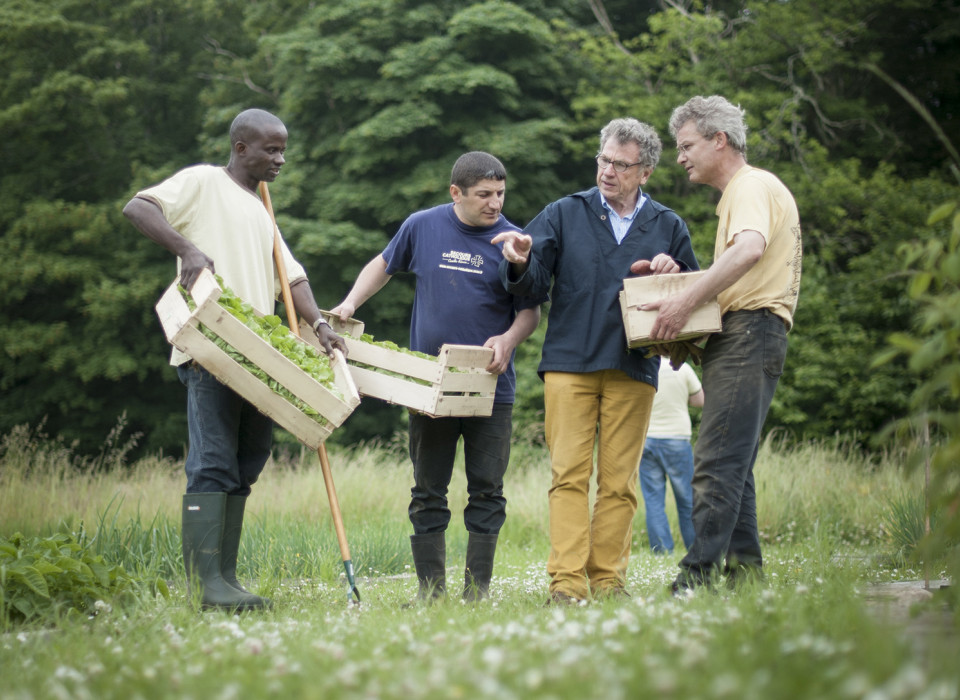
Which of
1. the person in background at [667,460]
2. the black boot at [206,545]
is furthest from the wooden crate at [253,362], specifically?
the person in background at [667,460]

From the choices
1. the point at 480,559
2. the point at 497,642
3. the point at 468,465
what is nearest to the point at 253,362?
the point at 468,465

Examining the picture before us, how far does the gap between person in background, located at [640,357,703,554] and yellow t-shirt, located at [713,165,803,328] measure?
3.76m

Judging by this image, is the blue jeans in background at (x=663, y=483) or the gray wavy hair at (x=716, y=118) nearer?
the gray wavy hair at (x=716, y=118)

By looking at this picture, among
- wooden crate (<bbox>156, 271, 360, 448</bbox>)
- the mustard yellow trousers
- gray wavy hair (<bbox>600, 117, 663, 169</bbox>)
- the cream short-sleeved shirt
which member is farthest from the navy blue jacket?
the cream short-sleeved shirt

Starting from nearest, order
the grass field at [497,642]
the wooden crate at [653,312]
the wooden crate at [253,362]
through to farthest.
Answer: the grass field at [497,642] → the wooden crate at [253,362] → the wooden crate at [653,312]

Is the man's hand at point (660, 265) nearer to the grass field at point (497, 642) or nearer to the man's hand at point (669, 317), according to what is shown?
the man's hand at point (669, 317)

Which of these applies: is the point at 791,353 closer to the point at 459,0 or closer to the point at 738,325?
the point at 459,0

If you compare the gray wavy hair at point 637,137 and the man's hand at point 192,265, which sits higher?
the gray wavy hair at point 637,137

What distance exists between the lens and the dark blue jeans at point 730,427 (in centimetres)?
418

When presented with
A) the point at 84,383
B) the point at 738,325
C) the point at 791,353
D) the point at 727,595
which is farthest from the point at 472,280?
the point at 84,383

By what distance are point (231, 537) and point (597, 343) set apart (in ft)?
6.50

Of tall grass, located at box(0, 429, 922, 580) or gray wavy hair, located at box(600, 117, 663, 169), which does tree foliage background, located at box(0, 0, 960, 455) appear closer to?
tall grass, located at box(0, 429, 922, 580)

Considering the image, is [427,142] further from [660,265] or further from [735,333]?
[735,333]

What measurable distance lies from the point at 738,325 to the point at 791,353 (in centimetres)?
1344
